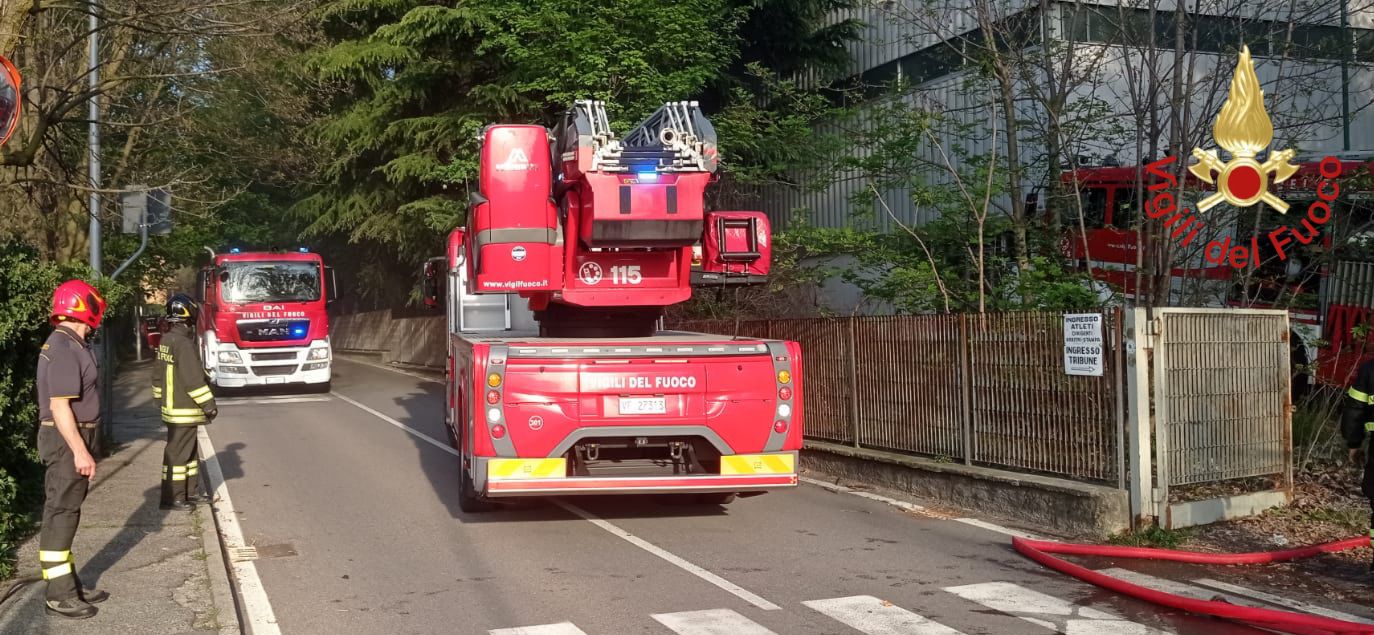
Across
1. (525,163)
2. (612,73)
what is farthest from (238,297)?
(525,163)

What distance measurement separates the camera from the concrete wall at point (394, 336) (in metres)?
32.1

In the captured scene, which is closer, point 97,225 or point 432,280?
point 432,280

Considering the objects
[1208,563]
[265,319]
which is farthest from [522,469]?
[265,319]

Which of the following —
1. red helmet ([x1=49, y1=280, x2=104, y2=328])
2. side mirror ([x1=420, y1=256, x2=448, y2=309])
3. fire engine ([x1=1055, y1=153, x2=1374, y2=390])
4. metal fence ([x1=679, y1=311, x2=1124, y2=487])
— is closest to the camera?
red helmet ([x1=49, y1=280, x2=104, y2=328])

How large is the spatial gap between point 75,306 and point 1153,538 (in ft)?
24.8

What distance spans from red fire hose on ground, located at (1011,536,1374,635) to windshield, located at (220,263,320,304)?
18299 millimetres

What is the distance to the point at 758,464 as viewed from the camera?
30.6 ft

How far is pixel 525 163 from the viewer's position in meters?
9.74

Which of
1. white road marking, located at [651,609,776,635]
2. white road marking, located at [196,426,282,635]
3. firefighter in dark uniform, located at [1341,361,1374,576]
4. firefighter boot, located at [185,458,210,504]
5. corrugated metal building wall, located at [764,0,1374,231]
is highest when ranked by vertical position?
corrugated metal building wall, located at [764,0,1374,231]

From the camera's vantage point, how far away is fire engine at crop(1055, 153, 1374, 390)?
498 inches

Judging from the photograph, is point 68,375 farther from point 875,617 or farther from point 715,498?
point 715,498

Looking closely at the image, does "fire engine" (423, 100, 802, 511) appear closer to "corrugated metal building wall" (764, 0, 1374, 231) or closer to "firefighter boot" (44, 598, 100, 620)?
"firefighter boot" (44, 598, 100, 620)

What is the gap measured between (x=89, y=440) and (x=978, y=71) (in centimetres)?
1097

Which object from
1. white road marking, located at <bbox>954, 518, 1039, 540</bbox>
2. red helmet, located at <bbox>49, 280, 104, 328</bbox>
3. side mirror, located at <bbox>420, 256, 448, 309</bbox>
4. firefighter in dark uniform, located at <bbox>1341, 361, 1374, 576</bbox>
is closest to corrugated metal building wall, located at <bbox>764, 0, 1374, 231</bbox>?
side mirror, located at <bbox>420, 256, 448, 309</bbox>
